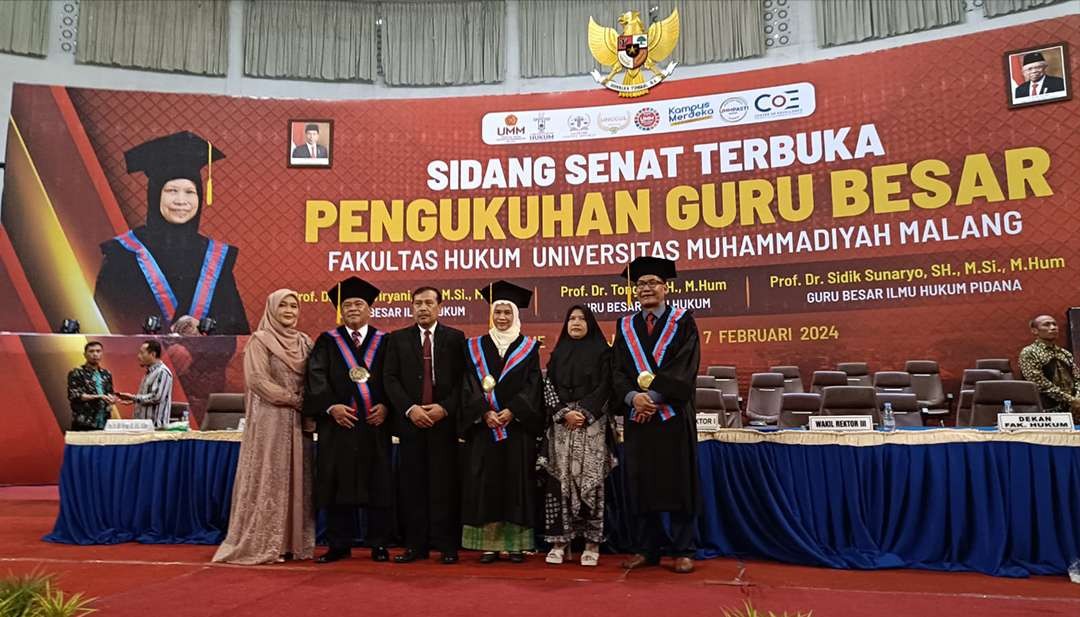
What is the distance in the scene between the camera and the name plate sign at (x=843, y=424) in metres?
3.93

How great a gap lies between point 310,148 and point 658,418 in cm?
720

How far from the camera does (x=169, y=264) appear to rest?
9430 millimetres

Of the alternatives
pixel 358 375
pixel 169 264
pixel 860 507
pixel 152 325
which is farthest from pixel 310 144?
pixel 860 507

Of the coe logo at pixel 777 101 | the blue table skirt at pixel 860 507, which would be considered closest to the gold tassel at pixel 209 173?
the blue table skirt at pixel 860 507

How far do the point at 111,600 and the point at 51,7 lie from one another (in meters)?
10.5

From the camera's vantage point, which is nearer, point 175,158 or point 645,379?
point 645,379

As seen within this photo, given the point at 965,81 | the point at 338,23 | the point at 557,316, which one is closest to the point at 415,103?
the point at 338,23

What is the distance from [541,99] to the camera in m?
9.48

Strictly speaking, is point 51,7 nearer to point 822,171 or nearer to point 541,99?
point 541,99

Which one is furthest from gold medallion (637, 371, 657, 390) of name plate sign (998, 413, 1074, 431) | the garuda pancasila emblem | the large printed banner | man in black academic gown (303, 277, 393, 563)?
the garuda pancasila emblem

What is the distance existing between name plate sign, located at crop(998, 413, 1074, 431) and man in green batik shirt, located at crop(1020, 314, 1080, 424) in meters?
1.14

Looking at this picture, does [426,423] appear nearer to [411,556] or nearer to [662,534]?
[411,556]

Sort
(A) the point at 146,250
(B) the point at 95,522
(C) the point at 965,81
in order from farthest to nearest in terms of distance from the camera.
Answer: (A) the point at 146,250
(C) the point at 965,81
(B) the point at 95,522

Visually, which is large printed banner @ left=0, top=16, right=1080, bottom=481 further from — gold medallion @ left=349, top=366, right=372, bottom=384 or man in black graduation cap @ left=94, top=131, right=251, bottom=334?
gold medallion @ left=349, top=366, right=372, bottom=384
